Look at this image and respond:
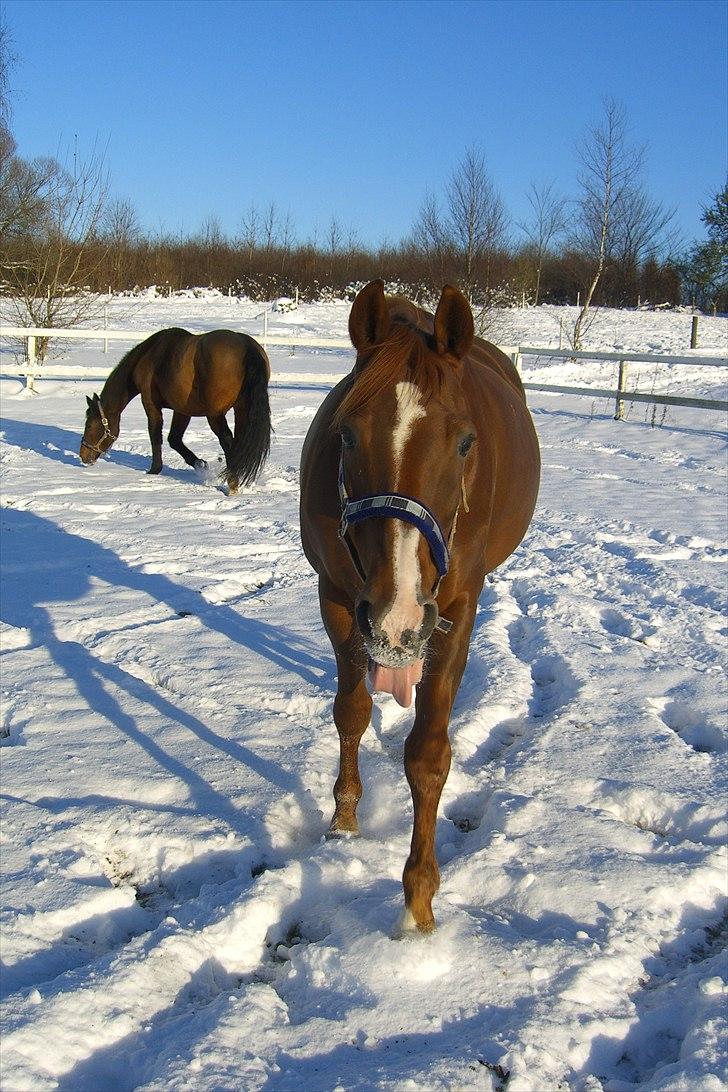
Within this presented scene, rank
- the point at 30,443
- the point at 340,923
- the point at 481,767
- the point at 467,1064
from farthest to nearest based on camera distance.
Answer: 1. the point at 30,443
2. the point at 481,767
3. the point at 340,923
4. the point at 467,1064

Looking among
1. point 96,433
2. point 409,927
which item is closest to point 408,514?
point 409,927

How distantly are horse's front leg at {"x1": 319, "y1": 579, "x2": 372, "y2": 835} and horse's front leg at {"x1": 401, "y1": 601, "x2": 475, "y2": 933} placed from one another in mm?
328

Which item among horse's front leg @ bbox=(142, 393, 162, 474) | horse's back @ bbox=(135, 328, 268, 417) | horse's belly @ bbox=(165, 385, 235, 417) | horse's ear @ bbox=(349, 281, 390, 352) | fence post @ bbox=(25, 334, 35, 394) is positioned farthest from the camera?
fence post @ bbox=(25, 334, 35, 394)

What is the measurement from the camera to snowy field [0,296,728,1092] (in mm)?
1939

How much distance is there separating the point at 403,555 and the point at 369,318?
2.21ft

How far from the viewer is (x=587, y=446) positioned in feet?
37.6

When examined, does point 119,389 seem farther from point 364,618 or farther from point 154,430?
point 364,618

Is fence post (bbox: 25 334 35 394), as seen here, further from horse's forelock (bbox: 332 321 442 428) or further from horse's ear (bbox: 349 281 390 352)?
horse's forelock (bbox: 332 321 442 428)

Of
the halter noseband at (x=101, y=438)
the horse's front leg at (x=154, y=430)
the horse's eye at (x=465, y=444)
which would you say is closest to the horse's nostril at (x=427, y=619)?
the horse's eye at (x=465, y=444)

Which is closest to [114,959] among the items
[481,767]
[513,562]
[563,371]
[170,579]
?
A: [481,767]

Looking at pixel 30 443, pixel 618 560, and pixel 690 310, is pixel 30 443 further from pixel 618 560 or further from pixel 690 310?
pixel 690 310

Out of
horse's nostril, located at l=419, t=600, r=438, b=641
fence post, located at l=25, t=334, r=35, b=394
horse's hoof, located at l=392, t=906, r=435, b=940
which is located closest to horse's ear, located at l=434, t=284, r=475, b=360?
horse's nostril, located at l=419, t=600, r=438, b=641

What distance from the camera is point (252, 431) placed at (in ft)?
28.0

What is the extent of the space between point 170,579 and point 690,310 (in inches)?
1501
